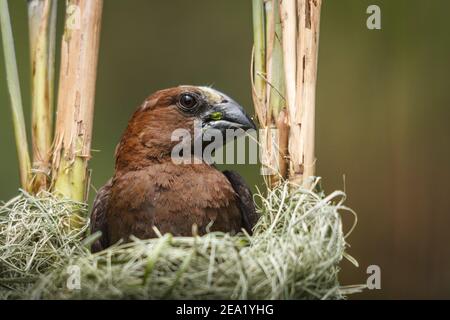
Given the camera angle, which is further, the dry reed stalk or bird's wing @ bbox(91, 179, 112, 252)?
bird's wing @ bbox(91, 179, 112, 252)

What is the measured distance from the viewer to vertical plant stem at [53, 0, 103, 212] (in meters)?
3.24

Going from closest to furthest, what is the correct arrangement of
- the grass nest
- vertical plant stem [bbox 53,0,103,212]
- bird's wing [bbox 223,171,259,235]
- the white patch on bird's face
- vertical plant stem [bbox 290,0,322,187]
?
the grass nest
vertical plant stem [bbox 290,0,322,187]
vertical plant stem [bbox 53,0,103,212]
bird's wing [bbox 223,171,259,235]
the white patch on bird's face

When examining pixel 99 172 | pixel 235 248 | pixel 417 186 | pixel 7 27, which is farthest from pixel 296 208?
pixel 99 172

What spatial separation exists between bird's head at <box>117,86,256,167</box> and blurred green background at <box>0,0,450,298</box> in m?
1.73

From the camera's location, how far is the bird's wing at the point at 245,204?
11.2 ft

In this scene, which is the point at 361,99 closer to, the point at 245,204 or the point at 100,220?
the point at 245,204

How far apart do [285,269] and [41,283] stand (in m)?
0.85

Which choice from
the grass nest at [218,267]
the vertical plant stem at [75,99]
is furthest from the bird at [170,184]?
the grass nest at [218,267]

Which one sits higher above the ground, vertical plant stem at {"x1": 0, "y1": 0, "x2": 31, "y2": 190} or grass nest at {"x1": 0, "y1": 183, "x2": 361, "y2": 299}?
vertical plant stem at {"x1": 0, "y1": 0, "x2": 31, "y2": 190}

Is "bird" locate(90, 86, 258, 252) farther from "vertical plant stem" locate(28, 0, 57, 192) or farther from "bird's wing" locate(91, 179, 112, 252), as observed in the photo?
"vertical plant stem" locate(28, 0, 57, 192)

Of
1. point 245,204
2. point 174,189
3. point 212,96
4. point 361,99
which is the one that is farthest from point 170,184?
point 361,99

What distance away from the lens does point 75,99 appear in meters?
3.24

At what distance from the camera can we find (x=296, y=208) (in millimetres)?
2863

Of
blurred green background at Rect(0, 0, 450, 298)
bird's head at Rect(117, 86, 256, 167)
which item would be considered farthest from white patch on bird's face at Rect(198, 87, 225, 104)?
blurred green background at Rect(0, 0, 450, 298)
